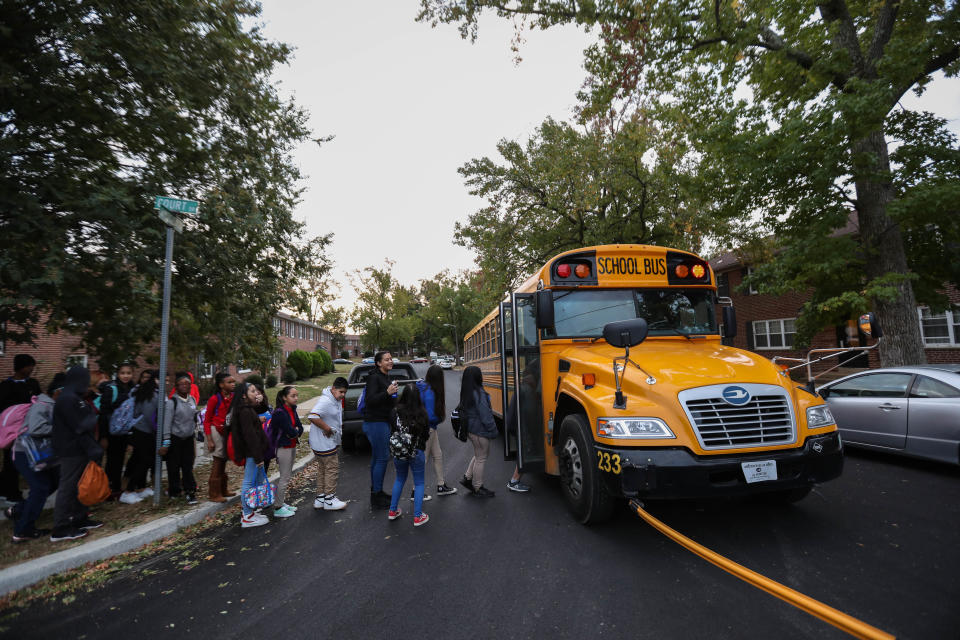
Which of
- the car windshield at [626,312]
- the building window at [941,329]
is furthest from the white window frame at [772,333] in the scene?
the car windshield at [626,312]

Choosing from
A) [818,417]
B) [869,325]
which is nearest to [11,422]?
[818,417]

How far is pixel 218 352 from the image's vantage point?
24.0ft

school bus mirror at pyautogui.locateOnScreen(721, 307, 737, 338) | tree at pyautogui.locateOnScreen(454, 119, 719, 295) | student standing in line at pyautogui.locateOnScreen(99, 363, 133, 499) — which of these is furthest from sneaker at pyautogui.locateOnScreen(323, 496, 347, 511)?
tree at pyautogui.locateOnScreen(454, 119, 719, 295)

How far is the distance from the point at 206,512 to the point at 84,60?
5752mm

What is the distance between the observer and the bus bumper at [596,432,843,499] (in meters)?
3.46

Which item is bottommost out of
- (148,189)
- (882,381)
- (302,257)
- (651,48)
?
(882,381)

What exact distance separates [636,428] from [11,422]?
6.46 meters

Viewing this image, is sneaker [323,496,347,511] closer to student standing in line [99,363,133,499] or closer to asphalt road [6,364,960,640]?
asphalt road [6,364,960,640]

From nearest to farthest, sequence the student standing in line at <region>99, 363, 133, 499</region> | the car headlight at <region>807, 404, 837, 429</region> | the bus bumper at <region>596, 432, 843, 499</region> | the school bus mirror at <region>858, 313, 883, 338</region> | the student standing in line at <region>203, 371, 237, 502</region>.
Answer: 1. the bus bumper at <region>596, 432, 843, 499</region>
2. the car headlight at <region>807, 404, 837, 429</region>
3. the school bus mirror at <region>858, 313, 883, 338</region>
4. the student standing in line at <region>203, 371, 237, 502</region>
5. the student standing in line at <region>99, 363, 133, 499</region>

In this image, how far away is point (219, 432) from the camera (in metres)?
5.79

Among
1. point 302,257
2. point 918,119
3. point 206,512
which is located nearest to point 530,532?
point 206,512

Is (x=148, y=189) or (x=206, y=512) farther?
(x=148, y=189)

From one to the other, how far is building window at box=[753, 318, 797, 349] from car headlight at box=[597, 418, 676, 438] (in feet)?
70.8

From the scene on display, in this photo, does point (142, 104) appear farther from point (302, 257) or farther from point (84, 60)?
→ point (302, 257)
